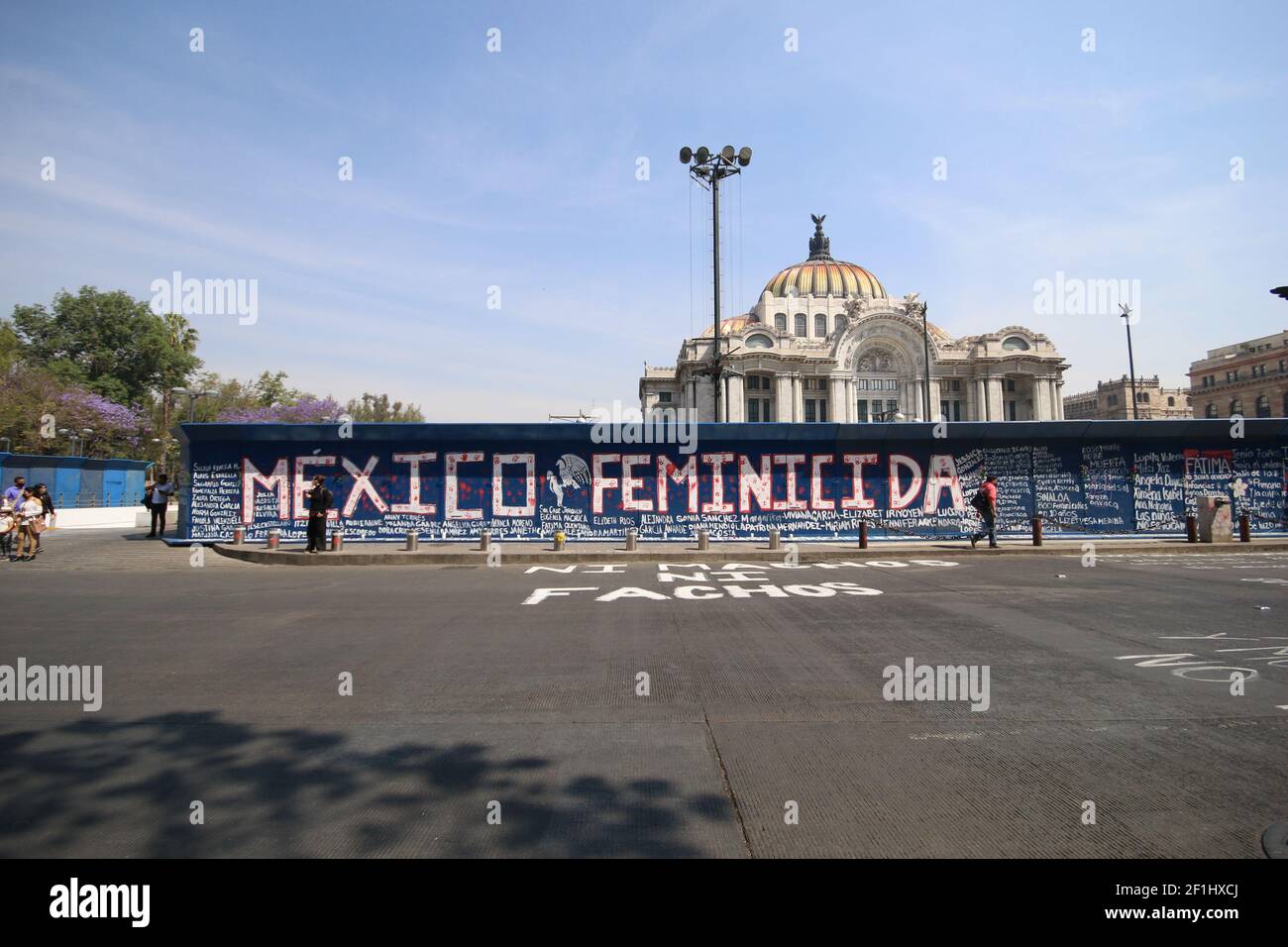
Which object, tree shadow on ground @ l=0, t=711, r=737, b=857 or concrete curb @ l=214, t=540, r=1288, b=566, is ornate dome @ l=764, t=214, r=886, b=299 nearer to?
concrete curb @ l=214, t=540, r=1288, b=566

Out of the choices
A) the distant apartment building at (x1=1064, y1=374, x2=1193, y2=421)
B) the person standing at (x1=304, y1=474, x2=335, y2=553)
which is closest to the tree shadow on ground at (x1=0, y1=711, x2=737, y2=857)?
the person standing at (x1=304, y1=474, x2=335, y2=553)

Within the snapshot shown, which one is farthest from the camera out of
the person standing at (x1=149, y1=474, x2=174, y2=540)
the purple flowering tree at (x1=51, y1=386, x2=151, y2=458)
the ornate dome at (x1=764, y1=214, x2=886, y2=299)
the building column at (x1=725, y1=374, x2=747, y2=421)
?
the ornate dome at (x1=764, y1=214, x2=886, y2=299)

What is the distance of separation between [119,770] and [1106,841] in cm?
554

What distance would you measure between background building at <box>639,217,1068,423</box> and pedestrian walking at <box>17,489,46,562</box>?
182 feet

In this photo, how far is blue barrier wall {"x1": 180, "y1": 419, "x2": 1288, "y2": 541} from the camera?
2173 cm

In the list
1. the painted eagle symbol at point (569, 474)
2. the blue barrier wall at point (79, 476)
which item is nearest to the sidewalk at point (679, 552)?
the painted eagle symbol at point (569, 474)

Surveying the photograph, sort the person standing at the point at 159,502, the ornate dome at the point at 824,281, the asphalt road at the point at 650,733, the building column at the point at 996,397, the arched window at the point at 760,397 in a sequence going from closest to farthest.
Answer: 1. the asphalt road at the point at 650,733
2. the person standing at the point at 159,502
3. the arched window at the point at 760,397
4. the building column at the point at 996,397
5. the ornate dome at the point at 824,281

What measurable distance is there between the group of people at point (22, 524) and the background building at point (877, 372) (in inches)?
2182

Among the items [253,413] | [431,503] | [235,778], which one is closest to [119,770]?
[235,778]

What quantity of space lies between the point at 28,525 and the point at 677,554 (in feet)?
54.4

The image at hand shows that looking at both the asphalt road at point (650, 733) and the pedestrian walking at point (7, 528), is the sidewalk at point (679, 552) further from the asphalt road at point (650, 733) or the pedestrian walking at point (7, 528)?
the asphalt road at point (650, 733)

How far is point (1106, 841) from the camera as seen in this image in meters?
3.45

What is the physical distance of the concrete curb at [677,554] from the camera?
18.1 m
